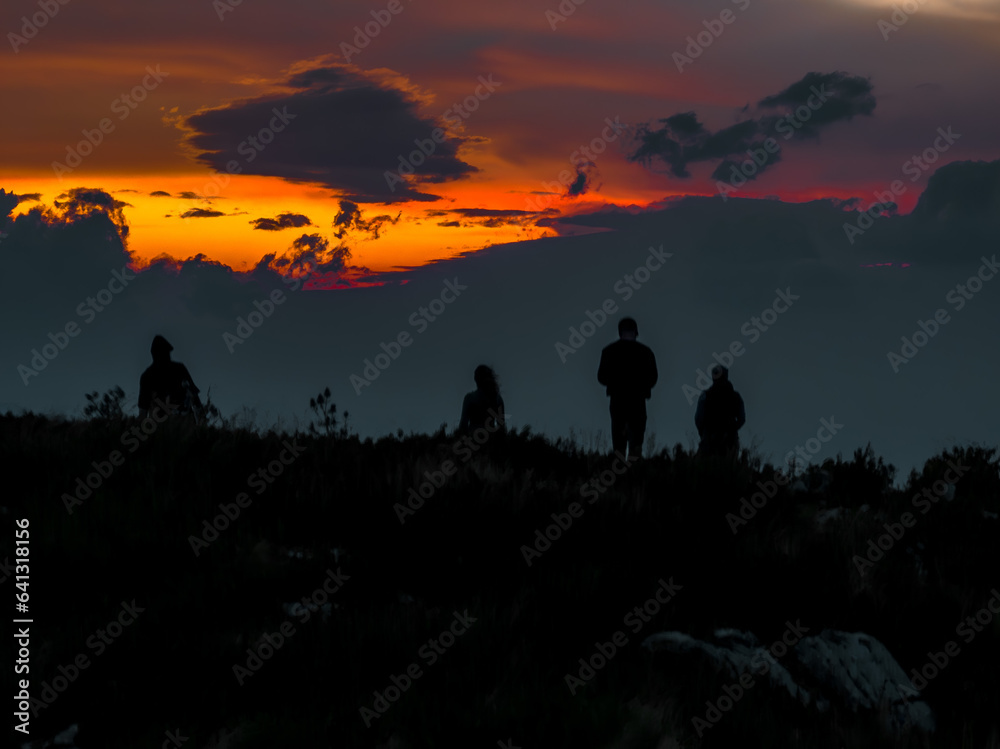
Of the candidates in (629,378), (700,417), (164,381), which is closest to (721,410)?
(700,417)

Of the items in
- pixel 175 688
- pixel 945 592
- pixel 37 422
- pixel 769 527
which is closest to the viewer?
pixel 175 688

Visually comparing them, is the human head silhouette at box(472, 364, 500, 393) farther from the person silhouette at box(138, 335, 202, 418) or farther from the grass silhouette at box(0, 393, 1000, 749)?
the person silhouette at box(138, 335, 202, 418)

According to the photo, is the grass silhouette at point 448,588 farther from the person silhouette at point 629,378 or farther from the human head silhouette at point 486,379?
the person silhouette at point 629,378

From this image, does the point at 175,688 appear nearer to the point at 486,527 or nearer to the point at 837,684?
the point at 486,527

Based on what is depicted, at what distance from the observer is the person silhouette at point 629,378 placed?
1307cm

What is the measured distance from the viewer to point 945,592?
7.23 meters

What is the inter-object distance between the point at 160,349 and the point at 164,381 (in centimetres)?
45

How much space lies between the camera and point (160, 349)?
1307 centimetres

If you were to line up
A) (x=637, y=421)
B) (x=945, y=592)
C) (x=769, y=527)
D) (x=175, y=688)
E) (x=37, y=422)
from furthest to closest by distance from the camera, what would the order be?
1. (x=637, y=421)
2. (x=37, y=422)
3. (x=769, y=527)
4. (x=945, y=592)
5. (x=175, y=688)

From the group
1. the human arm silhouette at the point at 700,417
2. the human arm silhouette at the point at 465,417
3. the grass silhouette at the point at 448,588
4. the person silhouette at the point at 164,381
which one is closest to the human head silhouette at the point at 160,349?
the person silhouette at the point at 164,381

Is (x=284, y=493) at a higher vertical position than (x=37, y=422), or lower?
lower

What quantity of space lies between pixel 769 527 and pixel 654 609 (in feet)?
6.84

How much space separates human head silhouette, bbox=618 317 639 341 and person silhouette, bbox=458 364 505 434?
228cm

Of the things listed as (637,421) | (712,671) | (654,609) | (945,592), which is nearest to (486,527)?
(654,609)
